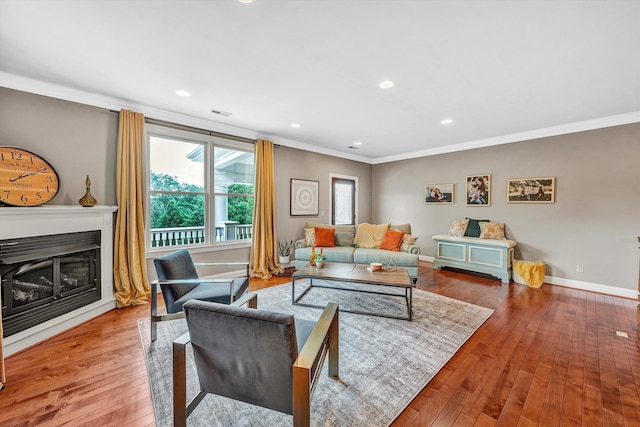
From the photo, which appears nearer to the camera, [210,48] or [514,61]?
[210,48]

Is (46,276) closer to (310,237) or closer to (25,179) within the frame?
(25,179)

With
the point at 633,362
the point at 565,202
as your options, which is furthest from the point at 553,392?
the point at 565,202

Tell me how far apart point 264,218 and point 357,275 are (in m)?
2.22

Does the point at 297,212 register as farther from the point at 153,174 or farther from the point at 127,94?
the point at 127,94

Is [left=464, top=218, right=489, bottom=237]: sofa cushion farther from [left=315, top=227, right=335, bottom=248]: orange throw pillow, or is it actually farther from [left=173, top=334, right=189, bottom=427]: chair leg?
[left=173, top=334, right=189, bottom=427]: chair leg

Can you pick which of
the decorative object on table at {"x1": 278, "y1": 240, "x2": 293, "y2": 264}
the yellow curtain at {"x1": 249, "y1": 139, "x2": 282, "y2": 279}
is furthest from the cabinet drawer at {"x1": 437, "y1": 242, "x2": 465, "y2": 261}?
the yellow curtain at {"x1": 249, "y1": 139, "x2": 282, "y2": 279}

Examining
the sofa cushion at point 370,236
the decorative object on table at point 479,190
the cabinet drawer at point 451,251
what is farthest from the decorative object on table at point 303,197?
the decorative object on table at point 479,190

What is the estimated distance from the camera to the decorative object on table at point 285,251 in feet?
16.4

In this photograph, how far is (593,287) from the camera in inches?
154

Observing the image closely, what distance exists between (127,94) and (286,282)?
11.1ft

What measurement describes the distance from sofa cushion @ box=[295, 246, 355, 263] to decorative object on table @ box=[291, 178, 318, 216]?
992 mm

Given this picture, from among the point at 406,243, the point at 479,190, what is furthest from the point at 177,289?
the point at 479,190

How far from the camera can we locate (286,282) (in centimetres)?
428

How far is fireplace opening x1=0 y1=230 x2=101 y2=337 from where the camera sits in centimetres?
226
